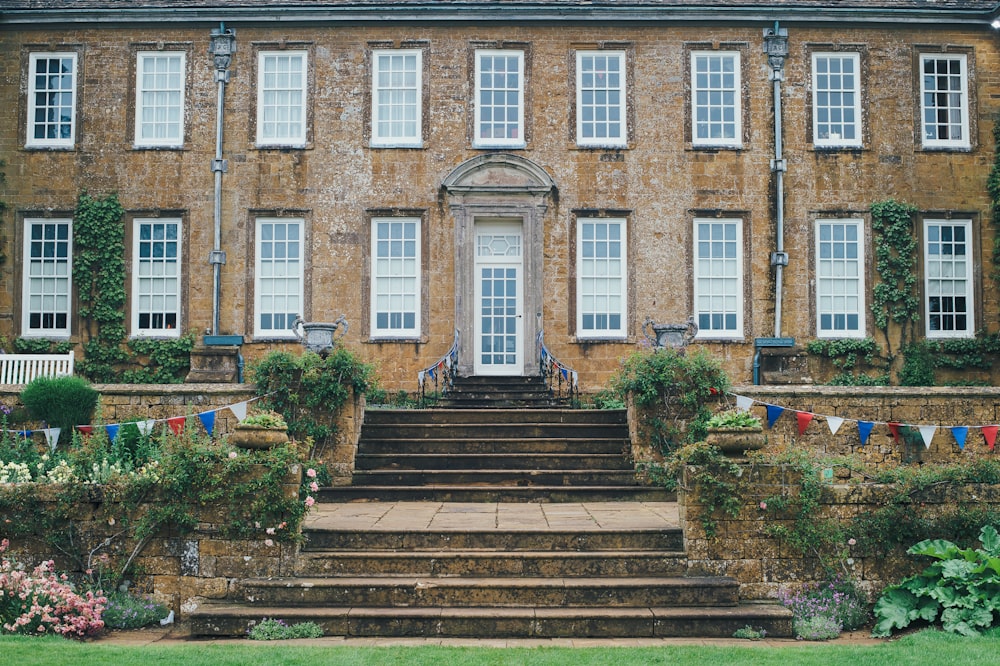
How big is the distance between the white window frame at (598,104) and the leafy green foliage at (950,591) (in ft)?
35.4

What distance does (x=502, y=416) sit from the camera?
1416cm

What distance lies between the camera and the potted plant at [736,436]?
9.30 metres

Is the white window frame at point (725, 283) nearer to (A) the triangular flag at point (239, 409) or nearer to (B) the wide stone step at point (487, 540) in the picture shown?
(A) the triangular flag at point (239, 409)

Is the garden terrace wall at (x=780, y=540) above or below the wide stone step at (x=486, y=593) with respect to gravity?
above

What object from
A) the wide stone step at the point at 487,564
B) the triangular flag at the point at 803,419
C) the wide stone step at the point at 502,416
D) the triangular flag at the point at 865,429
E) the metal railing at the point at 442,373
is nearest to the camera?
the wide stone step at the point at 487,564

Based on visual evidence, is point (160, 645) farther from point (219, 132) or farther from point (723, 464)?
point (219, 132)

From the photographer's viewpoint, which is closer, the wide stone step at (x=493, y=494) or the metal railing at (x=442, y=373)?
the wide stone step at (x=493, y=494)

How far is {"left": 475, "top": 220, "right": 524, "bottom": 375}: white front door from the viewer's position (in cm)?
1786

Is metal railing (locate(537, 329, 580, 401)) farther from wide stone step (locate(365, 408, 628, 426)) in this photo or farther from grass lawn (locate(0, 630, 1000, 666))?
grass lawn (locate(0, 630, 1000, 666))

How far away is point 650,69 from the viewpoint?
18.3 m

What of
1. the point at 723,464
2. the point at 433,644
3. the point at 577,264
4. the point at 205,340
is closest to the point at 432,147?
the point at 577,264

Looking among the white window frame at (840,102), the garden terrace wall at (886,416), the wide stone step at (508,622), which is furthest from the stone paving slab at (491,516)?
the white window frame at (840,102)

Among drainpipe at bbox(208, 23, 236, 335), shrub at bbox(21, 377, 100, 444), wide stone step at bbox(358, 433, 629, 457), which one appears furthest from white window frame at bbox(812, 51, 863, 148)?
shrub at bbox(21, 377, 100, 444)

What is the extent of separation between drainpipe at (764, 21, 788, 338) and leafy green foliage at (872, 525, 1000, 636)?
30.3 feet
